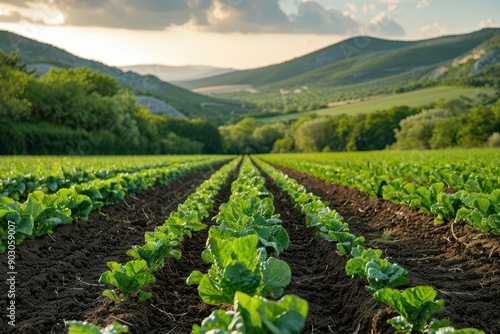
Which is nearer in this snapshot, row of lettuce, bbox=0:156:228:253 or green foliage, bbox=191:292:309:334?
green foliage, bbox=191:292:309:334

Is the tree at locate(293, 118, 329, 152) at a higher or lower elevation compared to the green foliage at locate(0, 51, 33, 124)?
lower

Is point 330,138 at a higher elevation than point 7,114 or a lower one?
lower

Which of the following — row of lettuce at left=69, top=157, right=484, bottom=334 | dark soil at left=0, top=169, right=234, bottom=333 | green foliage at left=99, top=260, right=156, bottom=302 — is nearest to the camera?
row of lettuce at left=69, top=157, right=484, bottom=334

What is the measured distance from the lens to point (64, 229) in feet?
26.1

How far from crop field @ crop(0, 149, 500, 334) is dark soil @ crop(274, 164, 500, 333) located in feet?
0.06

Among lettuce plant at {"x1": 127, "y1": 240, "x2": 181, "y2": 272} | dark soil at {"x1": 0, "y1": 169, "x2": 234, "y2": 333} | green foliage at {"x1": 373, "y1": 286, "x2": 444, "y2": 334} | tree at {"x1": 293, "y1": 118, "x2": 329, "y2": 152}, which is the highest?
green foliage at {"x1": 373, "y1": 286, "x2": 444, "y2": 334}

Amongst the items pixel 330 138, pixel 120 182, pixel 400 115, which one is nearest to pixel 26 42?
pixel 330 138

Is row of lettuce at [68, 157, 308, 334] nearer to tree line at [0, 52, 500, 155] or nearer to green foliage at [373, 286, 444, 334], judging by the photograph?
green foliage at [373, 286, 444, 334]

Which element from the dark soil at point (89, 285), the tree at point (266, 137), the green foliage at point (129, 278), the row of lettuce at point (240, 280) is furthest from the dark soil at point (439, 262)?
the tree at point (266, 137)

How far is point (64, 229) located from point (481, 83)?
396 ft

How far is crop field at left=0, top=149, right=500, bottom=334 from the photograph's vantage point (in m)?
3.43

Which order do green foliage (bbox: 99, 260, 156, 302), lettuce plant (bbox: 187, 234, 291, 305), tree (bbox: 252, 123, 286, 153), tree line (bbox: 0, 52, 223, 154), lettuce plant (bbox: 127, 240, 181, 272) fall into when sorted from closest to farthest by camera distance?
lettuce plant (bbox: 187, 234, 291, 305), green foliage (bbox: 99, 260, 156, 302), lettuce plant (bbox: 127, 240, 181, 272), tree line (bbox: 0, 52, 223, 154), tree (bbox: 252, 123, 286, 153)

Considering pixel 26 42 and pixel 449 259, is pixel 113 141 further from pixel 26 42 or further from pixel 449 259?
pixel 26 42

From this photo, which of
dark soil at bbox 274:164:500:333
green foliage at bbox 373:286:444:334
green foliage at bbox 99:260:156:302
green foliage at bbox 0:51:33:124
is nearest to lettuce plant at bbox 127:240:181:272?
green foliage at bbox 99:260:156:302
